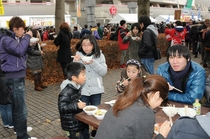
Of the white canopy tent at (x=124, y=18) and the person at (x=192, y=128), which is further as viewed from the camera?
the white canopy tent at (x=124, y=18)

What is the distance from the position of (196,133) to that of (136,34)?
5613 mm

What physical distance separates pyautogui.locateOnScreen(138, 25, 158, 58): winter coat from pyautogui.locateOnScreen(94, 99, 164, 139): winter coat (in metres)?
4.05

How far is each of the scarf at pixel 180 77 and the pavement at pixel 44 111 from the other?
2257 mm

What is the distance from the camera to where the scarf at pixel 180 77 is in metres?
3.09

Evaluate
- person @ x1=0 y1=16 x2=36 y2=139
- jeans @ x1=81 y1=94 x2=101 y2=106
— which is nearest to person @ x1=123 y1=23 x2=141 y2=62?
jeans @ x1=81 y1=94 x2=101 y2=106

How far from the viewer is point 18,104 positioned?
11.9 ft

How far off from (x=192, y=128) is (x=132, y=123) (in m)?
0.47

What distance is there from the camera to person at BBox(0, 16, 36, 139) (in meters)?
3.33

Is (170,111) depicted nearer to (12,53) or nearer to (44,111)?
(12,53)

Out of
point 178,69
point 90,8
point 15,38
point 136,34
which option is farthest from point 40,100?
point 90,8

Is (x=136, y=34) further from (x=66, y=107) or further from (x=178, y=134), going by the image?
(x=178, y=134)

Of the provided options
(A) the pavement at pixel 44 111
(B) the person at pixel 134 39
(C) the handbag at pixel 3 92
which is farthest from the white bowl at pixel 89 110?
(B) the person at pixel 134 39

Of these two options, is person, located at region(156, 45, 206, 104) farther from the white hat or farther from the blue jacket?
the white hat

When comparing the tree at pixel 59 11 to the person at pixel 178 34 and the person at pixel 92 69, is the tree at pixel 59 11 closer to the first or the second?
the person at pixel 178 34
